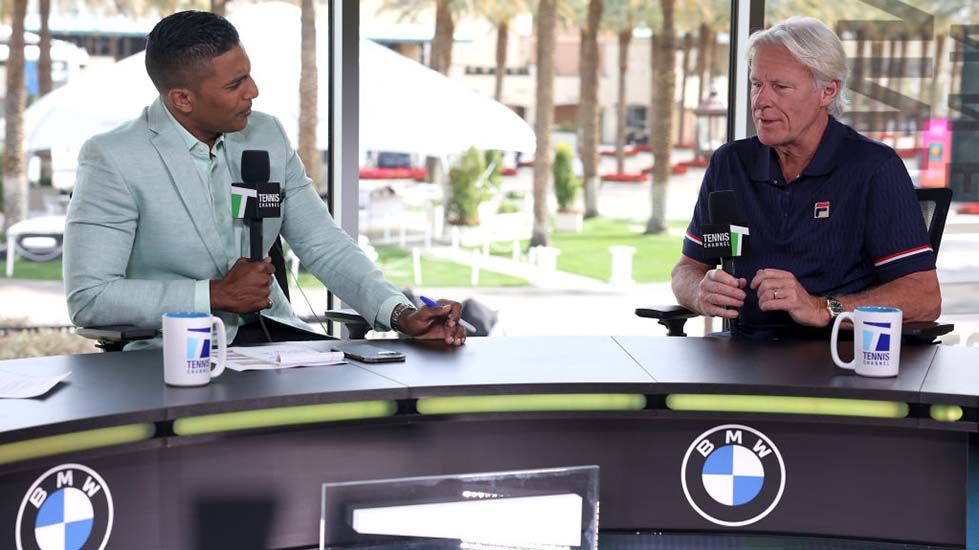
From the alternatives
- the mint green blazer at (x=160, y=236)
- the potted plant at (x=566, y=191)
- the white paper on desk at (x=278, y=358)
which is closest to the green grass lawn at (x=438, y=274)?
the potted plant at (x=566, y=191)

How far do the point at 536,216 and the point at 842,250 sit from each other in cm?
331

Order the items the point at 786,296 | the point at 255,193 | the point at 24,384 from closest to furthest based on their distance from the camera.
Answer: the point at 24,384 → the point at 255,193 → the point at 786,296

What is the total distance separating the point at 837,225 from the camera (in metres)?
2.94

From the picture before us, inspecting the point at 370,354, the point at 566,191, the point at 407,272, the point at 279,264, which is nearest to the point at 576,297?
the point at 566,191

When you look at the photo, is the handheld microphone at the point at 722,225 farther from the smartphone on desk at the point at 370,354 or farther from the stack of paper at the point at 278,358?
A: the stack of paper at the point at 278,358

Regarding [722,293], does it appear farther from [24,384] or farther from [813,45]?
[24,384]

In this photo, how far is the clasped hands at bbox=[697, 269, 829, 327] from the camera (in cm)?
264

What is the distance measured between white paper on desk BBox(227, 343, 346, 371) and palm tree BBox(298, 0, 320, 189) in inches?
103

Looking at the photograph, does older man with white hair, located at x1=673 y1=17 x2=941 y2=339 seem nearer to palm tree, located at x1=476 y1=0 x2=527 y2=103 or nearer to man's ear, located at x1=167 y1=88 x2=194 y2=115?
man's ear, located at x1=167 y1=88 x2=194 y2=115

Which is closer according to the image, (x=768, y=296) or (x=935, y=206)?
(x=768, y=296)

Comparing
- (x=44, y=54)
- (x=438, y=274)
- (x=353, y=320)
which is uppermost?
(x=44, y=54)

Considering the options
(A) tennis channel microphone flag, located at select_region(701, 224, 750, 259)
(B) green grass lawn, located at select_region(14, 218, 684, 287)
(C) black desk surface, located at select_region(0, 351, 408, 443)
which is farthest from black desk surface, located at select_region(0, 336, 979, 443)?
(B) green grass lawn, located at select_region(14, 218, 684, 287)

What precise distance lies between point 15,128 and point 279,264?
341cm

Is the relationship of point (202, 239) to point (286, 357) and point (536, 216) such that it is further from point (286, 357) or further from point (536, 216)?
point (536, 216)
